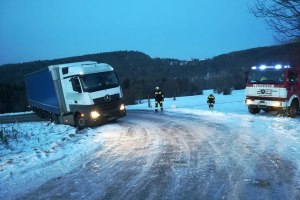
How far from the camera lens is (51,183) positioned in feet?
24.1

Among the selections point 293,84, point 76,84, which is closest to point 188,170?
point 76,84

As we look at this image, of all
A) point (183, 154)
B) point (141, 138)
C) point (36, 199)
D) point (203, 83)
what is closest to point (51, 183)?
point (36, 199)

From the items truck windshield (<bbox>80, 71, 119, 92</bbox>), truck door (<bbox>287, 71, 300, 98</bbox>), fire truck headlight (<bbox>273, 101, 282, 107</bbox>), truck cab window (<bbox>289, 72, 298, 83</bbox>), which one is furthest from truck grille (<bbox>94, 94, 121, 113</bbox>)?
truck cab window (<bbox>289, 72, 298, 83</bbox>)

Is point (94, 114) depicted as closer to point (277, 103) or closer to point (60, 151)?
point (60, 151)

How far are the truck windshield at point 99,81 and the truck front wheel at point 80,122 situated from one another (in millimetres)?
1605

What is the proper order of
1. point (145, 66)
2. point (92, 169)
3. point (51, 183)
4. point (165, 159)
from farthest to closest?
1. point (145, 66)
2. point (165, 159)
3. point (92, 169)
4. point (51, 183)

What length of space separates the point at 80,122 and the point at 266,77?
30.9 ft

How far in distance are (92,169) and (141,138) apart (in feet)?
14.5

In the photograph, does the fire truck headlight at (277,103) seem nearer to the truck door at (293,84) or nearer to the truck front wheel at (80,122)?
the truck door at (293,84)

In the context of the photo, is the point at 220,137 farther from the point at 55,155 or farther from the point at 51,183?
the point at 51,183

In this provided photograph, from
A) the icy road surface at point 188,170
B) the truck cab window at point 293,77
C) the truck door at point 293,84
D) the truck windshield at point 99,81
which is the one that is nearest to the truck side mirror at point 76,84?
the truck windshield at point 99,81

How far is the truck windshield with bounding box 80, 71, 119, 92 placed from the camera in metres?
17.8

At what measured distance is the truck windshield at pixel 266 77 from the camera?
1828cm

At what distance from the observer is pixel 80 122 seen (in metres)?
18.5
